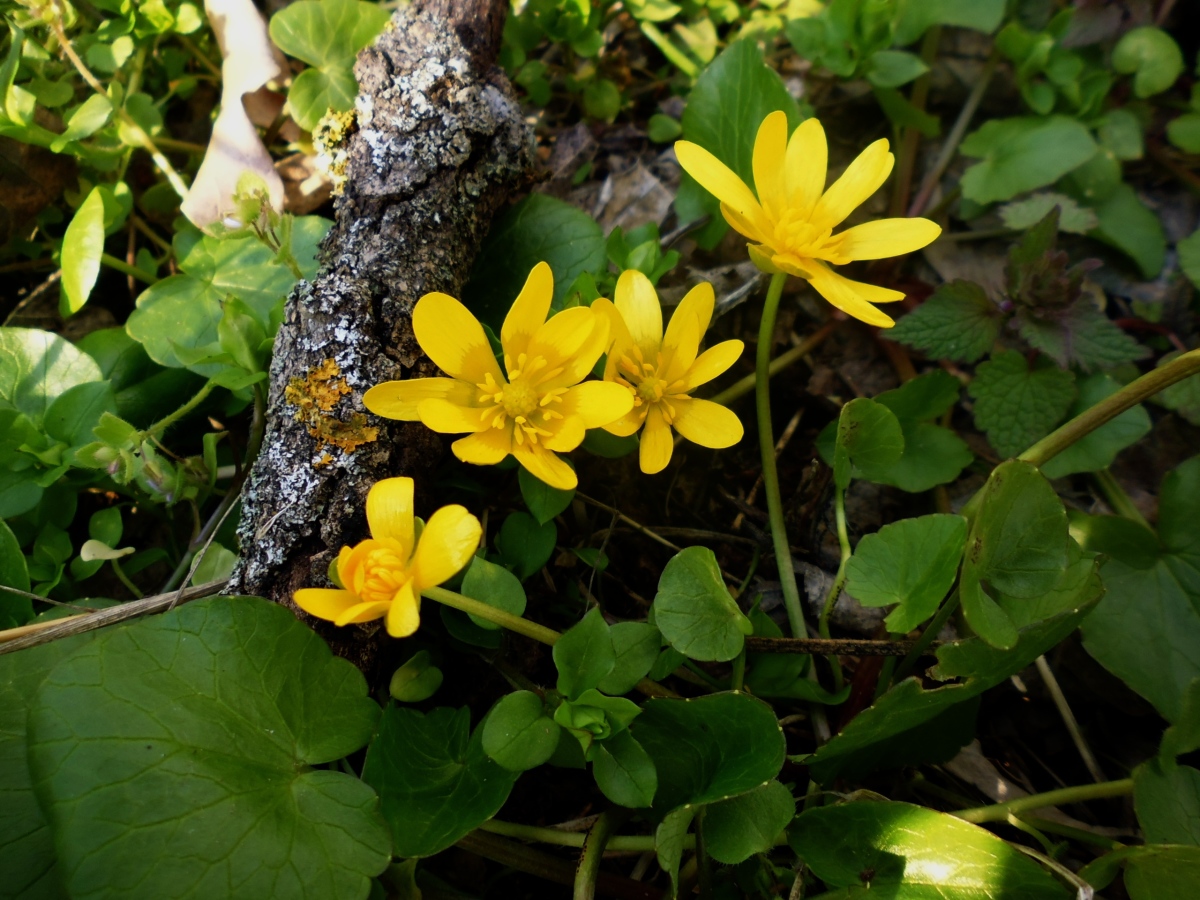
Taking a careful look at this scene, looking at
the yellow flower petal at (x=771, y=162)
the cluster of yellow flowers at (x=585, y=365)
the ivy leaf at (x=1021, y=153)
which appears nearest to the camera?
the cluster of yellow flowers at (x=585, y=365)

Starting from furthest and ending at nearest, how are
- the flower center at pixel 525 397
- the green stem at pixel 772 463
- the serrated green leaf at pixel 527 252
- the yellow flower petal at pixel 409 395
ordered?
the serrated green leaf at pixel 527 252 < the green stem at pixel 772 463 < the flower center at pixel 525 397 < the yellow flower petal at pixel 409 395

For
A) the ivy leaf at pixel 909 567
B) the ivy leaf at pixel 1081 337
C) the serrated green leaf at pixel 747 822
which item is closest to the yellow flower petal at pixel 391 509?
the serrated green leaf at pixel 747 822

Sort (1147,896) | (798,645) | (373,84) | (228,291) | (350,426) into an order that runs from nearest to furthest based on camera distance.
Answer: (1147,896) → (350,426) → (798,645) → (373,84) → (228,291)

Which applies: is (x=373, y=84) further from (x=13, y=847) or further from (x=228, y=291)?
(x=13, y=847)

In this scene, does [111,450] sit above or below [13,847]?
above

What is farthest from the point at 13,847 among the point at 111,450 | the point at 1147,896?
the point at 1147,896

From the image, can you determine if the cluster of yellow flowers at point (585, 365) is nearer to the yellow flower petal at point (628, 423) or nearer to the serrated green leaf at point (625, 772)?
the yellow flower petal at point (628, 423)

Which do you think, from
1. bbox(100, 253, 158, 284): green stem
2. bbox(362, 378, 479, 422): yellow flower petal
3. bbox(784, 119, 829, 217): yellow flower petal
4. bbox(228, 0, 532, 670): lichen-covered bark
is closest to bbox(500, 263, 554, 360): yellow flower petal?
bbox(362, 378, 479, 422): yellow flower petal

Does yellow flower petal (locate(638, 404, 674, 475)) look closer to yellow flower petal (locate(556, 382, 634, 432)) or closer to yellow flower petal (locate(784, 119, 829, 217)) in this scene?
yellow flower petal (locate(556, 382, 634, 432))
